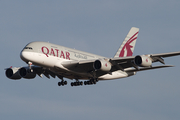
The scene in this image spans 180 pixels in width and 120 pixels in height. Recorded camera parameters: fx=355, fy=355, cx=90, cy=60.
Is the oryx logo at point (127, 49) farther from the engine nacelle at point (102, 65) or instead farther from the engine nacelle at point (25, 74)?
the engine nacelle at point (25, 74)

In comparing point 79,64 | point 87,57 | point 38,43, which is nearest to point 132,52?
point 87,57

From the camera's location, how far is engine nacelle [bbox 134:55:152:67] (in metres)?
45.5

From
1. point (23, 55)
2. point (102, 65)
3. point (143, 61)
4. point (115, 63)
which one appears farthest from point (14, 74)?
point (143, 61)

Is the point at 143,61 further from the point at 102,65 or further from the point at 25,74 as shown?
the point at 25,74

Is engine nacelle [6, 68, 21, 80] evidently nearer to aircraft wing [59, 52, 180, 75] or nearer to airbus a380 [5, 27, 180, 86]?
airbus a380 [5, 27, 180, 86]

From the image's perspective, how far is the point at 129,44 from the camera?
62.2 metres

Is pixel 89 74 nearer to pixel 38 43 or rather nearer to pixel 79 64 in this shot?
pixel 79 64

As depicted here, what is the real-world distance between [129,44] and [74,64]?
56.6 feet

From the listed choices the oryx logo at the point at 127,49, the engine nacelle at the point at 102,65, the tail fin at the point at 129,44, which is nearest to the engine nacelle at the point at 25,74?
the engine nacelle at the point at 102,65

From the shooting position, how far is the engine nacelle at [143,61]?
4550cm

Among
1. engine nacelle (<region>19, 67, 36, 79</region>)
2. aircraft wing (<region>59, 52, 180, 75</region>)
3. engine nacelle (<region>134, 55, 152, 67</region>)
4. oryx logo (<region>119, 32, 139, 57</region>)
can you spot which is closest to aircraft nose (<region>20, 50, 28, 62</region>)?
aircraft wing (<region>59, 52, 180, 75</region>)

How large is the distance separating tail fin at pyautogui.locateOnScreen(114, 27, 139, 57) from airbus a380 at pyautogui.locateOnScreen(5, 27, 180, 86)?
551 cm

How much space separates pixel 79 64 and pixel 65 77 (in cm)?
567

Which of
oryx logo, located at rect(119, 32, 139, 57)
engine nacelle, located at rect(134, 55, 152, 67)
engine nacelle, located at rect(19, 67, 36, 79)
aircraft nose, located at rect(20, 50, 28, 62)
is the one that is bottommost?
engine nacelle, located at rect(134, 55, 152, 67)
